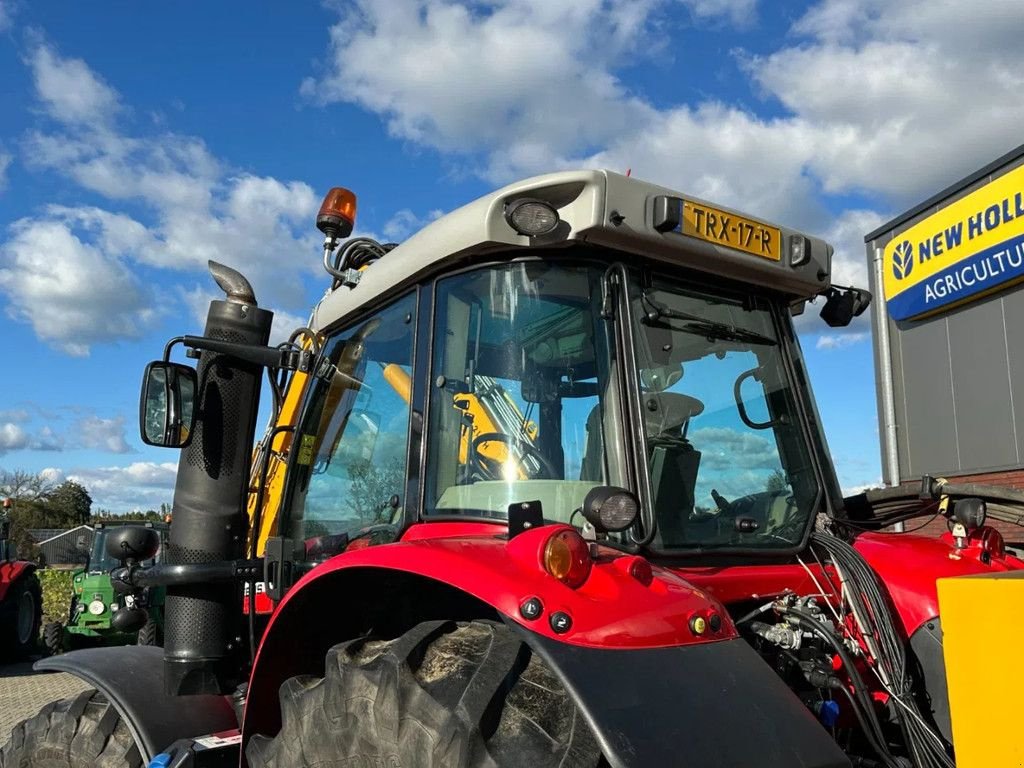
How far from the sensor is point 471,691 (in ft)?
6.08

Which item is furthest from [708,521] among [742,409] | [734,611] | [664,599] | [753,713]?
[753,713]

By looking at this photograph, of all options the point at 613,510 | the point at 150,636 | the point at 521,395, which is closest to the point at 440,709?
the point at 613,510

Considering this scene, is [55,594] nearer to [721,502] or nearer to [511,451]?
[511,451]

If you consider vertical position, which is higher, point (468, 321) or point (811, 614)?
point (468, 321)

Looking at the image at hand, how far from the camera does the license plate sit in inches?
109

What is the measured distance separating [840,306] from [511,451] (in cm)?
164

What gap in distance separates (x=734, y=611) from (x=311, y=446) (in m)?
1.69

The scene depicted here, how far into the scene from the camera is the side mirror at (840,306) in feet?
11.4

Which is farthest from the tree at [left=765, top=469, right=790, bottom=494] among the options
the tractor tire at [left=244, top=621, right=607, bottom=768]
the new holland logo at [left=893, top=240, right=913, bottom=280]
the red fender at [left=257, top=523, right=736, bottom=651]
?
the new holland logo at [left=893, top=240, right=913, bottom=280]

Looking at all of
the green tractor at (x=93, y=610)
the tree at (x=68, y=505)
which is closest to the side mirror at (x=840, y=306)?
the green tractor at (x=93, y=610)

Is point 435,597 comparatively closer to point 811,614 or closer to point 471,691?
point 471,691

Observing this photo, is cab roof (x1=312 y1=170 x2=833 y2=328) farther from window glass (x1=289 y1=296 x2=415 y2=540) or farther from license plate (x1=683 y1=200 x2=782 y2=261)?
window glass (x1=289 y1=296 x2=415 y2=540)

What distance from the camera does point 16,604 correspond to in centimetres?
1300

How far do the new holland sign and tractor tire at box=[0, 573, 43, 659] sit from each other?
12.7 metres
